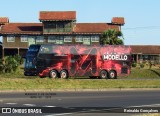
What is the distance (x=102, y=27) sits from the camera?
7962cm

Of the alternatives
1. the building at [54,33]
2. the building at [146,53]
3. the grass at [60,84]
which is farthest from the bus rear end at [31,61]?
the building at [146,53]

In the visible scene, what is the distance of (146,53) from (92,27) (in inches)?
477

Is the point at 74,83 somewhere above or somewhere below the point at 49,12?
below

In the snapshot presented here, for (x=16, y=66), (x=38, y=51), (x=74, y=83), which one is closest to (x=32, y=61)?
(x=38, y=51)

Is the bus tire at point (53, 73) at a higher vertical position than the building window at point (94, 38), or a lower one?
lower

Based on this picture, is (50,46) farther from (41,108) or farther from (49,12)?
(49,12)

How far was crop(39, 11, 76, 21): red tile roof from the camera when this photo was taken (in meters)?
77.8

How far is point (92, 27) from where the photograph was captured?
79.9m

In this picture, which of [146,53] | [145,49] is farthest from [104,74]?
[145,49]

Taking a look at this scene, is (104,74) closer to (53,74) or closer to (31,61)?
(53,74)

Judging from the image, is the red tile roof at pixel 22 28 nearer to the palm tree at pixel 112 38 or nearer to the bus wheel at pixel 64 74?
the palm tree at pixel 112 38

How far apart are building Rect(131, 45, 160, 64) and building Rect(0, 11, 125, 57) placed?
7.63 meters

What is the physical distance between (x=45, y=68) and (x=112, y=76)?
6.37 m

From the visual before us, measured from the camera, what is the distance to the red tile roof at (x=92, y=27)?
7794 centimetres
